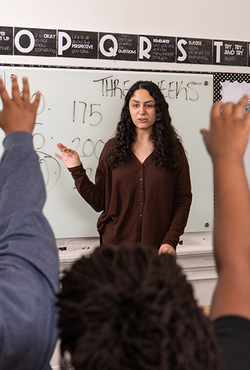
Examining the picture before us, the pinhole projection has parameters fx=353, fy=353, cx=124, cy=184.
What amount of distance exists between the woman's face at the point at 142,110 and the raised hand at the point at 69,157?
383 millimetres

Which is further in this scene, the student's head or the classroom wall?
the classroom wall

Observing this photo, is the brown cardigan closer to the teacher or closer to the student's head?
the teacher

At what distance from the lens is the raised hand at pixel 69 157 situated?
1.97m

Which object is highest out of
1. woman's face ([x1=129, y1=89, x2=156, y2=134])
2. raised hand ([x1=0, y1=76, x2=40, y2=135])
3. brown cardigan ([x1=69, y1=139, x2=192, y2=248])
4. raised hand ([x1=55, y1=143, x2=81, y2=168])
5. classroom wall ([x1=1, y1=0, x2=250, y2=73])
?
classroom wall ([x1=1, y1=0, x2=250, y2=73])

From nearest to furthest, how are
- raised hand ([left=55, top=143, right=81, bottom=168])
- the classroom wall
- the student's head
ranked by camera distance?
the student's head
raised hand ([left=55, top=143, right=81, bottom=168])
the classroom wall

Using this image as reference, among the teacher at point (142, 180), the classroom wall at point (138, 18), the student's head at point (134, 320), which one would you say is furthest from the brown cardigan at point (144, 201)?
the student's head at point (134, 320)

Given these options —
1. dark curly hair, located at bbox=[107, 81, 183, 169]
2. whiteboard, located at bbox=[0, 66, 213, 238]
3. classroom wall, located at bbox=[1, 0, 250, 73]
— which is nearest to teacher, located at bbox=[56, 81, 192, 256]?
dark curly hair, located at bbox=[107, 81, 183, 169]

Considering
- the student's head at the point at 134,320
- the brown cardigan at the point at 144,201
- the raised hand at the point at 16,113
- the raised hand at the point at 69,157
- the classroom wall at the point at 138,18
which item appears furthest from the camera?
the classroom wall at the point at 138,18

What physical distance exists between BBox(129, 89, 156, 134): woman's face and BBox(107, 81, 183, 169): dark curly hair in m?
0.02

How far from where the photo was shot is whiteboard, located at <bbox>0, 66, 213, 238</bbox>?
2135mm

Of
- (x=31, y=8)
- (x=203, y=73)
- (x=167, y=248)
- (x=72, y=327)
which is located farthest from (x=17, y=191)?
(x=203, y=73)

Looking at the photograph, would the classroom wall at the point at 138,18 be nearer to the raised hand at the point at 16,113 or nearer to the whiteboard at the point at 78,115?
the whiteboard at the point at 78,115

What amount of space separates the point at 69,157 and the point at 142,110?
18.9 inches

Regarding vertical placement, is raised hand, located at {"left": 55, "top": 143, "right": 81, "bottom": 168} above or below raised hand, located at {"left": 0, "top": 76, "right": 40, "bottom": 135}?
below
